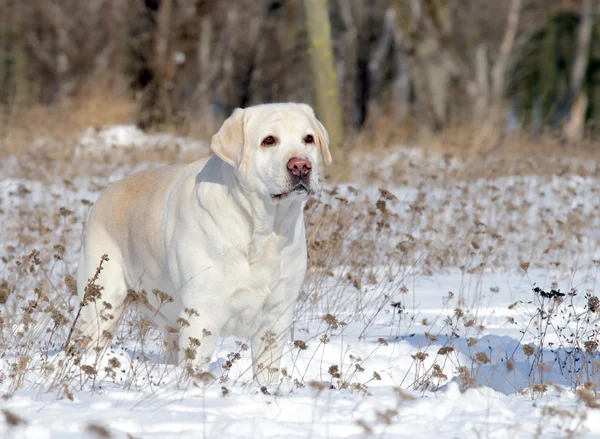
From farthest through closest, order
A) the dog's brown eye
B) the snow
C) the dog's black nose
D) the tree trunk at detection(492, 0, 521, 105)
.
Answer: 1. the tree trunk at detection(492, 0, 521, 105)
2. the snow
3. the dog's brown eye
4. the dog's black nose

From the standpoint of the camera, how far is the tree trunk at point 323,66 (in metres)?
10.6

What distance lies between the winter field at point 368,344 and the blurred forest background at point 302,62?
138 inches

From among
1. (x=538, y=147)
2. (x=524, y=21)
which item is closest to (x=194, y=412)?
(x=538, y=147)

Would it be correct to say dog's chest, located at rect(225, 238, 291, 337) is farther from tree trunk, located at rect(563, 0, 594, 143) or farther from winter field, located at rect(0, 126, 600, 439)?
tree trunk, located at rect(563, 0, 594, 143)

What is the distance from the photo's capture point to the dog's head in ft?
12.8

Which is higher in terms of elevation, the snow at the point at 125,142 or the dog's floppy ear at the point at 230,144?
the dog's floppy ear at the point at 230,144

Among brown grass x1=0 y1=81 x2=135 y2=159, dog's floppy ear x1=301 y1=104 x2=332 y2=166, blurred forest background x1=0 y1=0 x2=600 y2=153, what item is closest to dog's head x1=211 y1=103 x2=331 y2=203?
dog's floppy ear x1=301 y1=104 x2=332 y2=166

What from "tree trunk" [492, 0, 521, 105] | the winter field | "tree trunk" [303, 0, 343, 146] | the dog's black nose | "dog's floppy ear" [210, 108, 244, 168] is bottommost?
the winter field

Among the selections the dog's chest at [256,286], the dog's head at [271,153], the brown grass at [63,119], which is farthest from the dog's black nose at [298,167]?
the brown grass at [63,119]

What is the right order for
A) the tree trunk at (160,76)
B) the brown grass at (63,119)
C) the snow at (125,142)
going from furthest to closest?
the tree trunk at (160,76), the snow at (125,142), the brown grass at (63,119)

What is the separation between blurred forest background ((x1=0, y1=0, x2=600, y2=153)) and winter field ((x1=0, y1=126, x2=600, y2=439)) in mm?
3502

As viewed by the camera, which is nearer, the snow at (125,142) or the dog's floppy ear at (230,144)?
the dog's floppy ear at (230,144)

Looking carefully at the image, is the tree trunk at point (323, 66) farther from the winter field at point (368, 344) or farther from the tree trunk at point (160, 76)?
the tree trunk at point (160, 76)

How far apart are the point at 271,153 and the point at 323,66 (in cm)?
690
